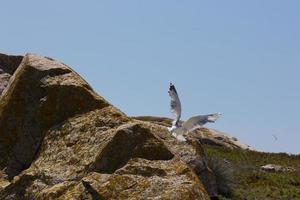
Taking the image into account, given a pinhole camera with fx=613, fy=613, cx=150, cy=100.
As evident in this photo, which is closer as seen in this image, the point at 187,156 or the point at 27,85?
the point at 27,85

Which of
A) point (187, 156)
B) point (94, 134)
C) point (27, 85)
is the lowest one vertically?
point (187, 156)

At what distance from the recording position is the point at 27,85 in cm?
1195

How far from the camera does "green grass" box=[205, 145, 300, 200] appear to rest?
75.5 ft

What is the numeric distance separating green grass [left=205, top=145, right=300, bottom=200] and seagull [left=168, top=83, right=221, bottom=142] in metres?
5.66

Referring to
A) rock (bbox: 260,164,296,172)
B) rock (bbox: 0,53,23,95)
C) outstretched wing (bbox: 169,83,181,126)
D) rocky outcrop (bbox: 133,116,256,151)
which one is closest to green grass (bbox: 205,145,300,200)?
rock (bbox: 260,164,296,172)

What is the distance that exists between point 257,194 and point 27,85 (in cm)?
1329

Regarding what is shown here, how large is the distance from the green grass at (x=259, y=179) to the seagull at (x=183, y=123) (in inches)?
223

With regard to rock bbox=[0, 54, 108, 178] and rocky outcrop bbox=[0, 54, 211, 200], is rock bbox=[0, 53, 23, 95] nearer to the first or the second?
rocky outcrop bbox=[0, 54, 211, 200]

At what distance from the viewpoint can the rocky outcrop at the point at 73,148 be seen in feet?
32.2

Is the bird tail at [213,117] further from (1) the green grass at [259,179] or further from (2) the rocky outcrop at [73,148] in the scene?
(1) the green grass at [259,179]

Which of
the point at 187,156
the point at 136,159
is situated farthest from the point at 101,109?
the point at 187,156

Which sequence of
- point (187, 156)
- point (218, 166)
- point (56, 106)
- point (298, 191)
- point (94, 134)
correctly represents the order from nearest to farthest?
point (94, 134) → point (56, 106) → point (187, 156) → point (218, 166) → point (298, 191)

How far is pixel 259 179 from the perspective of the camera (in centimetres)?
2778

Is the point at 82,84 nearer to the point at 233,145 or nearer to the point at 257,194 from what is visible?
the point at 257,194
